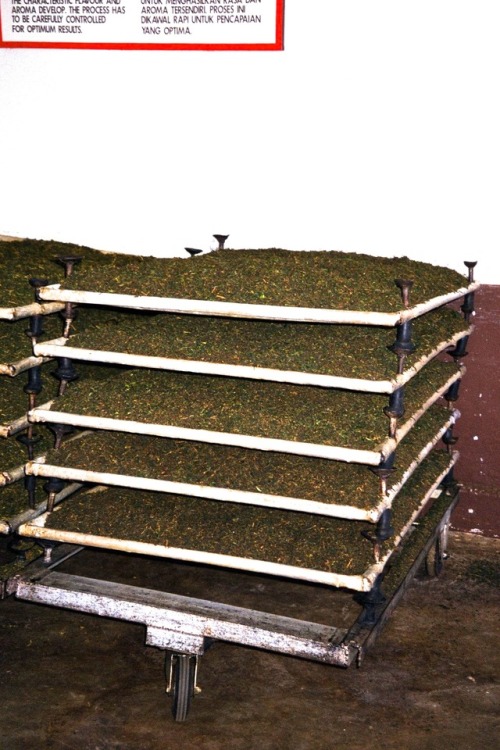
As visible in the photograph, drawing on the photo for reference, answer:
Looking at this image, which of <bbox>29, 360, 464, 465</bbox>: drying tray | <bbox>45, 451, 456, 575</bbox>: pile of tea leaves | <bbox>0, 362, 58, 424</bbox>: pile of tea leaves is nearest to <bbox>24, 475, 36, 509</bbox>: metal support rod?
<bbox>45, 451, 456, 575</bbox>: pile of tea leaves

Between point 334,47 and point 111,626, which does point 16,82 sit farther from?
point 111,626

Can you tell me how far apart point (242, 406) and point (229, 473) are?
273 mm

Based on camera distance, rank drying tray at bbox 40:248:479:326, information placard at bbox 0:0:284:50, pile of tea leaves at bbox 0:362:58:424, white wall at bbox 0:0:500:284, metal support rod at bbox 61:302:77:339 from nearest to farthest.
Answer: drying tray at bbox 40:248:479:326
metal support rod at bbox 61:302:77:339
pile of tea leaves at bbox 0:362:58:424
white wall at bbox 0:0:500:284
information placard at bbox 0:0:284:50

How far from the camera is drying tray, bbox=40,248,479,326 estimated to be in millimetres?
3619

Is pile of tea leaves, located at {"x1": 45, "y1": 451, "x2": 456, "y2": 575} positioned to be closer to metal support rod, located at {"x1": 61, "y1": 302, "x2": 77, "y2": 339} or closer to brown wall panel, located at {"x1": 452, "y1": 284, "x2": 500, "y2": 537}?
metal support rod, located at {"x1": 61, "y1": 302, "x2": 77, "y2": 339}

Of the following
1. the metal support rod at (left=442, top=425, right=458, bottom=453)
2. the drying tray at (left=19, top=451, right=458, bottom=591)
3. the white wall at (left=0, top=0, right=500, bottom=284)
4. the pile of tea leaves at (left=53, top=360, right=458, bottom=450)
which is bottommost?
the drying tray at (left=19, top=451, right=458, bottom=591)

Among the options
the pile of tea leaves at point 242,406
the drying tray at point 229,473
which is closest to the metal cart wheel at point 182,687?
the drying tray at point 229,473

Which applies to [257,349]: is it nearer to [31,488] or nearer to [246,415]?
[246,415]

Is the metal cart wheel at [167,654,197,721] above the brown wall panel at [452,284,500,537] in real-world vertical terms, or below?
below

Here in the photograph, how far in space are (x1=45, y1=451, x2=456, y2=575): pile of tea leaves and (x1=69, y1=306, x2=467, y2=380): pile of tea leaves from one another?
715 millimetres

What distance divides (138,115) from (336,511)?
9.76 feet

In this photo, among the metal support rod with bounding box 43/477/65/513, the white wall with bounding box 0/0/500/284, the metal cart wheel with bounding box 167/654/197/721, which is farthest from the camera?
the white wall with bounding box 0/0/500/284

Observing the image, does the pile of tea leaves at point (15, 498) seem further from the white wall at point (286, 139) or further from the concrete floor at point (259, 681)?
the white wall at point (286, 139)

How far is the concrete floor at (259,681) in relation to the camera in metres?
3.80
